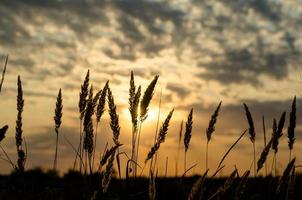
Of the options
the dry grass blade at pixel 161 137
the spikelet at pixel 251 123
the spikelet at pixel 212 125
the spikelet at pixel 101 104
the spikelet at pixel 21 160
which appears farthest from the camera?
the spikelet at pixel 212 125

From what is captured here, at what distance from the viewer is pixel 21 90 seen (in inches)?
167

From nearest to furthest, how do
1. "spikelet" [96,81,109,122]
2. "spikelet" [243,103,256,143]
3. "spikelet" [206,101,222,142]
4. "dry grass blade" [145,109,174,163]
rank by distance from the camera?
"dry grass blade" [145,109,174,163] → "spikelet" [243,103,256,143] → "spikelet" [96,81,109,122] → "spikelet" [206,101,222,142]

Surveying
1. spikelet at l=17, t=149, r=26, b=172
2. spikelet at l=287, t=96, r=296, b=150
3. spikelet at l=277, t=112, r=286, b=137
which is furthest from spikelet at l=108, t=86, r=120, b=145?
spikelet at l=287, t=96, r=296, b=150

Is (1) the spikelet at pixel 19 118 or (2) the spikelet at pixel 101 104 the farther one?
(2) the spikelet at pixel 101 104

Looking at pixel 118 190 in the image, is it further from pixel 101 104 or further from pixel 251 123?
pixel 251 123

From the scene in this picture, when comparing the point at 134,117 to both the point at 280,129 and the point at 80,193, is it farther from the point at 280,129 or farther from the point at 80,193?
the point at 280,129

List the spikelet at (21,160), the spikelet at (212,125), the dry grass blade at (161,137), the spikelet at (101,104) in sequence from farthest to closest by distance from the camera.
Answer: the spikelet at (212,125), the spikelet at (101,104), the dry grass blade at (161,137), the spikelet at (21,160)

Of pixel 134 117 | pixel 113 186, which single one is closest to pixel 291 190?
pixel 134 117

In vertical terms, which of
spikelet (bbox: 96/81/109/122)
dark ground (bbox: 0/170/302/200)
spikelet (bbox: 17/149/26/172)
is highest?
spikelet (bbox: 96/81/109/122)

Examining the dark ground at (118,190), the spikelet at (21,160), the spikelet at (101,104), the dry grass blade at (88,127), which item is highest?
the spikelet at (101,104)

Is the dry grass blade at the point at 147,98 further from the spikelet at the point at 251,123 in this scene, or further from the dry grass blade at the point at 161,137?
the spikelet at the point at 251,123

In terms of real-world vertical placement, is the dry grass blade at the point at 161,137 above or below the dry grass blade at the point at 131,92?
below

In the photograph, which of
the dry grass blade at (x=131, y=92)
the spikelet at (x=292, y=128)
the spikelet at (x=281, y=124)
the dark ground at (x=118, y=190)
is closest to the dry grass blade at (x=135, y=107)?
the dry grass blade at (x=131, y=92)

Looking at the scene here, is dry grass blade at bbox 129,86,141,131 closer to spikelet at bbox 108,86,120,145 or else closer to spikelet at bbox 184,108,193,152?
spikelet at bbox 108,86,120,145
